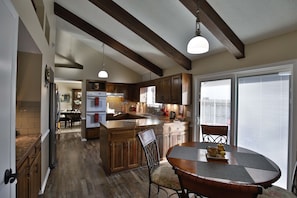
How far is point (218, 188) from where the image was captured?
3.43ft

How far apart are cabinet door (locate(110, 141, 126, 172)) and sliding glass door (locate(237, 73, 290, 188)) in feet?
7.64

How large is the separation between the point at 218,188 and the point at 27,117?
2663mm

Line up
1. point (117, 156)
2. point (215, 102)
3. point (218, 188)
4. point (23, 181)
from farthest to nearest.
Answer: point (215, 102) → point (117, 156) → point (23, 181) → point (218, 188)

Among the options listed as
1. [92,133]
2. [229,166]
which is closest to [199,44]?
[229,166]

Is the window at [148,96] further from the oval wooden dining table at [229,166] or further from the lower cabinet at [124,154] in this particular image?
the oval wooden dining table at [229,166]

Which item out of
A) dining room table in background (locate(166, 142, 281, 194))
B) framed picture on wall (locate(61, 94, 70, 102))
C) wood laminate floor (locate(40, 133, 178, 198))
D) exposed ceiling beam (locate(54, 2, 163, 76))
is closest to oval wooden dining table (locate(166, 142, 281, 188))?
dining room table in background (locate(166, 142, 281, 194))

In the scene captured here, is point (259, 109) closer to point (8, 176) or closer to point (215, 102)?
point (215, 102)

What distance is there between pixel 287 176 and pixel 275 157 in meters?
0.29

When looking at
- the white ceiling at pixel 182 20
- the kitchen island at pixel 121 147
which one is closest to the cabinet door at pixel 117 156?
the kitchen island at pixel 121 147

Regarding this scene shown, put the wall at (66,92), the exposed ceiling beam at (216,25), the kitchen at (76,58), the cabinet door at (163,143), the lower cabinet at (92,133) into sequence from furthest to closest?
the wall at (66,92), the lower cabinet at (92,133), the cabinet door at (163,143), the exposed ceiling beam at (216,25), the kitchen at (76,58)

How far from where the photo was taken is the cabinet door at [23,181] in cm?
157

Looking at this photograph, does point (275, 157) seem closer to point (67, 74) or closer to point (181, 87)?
point (181, 87)

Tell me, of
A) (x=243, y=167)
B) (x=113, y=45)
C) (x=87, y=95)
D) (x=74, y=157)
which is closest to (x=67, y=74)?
(x=87, y=95)

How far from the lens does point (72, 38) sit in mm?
6098
